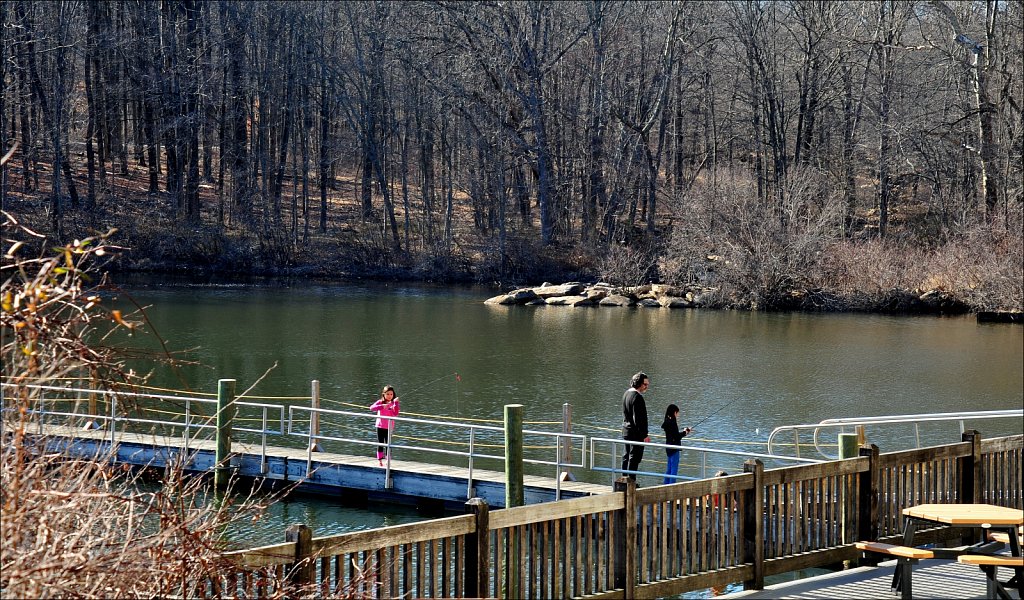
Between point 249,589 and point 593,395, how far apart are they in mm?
21784

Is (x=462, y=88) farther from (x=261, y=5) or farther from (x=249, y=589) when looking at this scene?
(x=249, y=589)

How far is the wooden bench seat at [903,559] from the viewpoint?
28.9 feet

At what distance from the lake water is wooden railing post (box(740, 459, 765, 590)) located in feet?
24.7

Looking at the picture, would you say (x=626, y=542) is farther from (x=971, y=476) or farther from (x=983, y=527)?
(x=971, y=476)

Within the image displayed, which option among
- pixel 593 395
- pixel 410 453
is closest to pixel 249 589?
pixel 410 453

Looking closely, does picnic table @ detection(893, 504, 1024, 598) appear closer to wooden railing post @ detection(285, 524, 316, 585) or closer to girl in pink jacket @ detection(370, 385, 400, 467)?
wooden railing post @ detection(285, 524, 316, 585)

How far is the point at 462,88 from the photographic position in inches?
2660

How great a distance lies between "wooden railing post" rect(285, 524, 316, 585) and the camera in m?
7.05

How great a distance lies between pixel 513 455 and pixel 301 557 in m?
8.44

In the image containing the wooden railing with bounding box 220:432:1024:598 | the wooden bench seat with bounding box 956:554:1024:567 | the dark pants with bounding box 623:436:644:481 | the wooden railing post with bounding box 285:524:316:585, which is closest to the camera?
the wooden railing post with bounding box 285:524:316:585

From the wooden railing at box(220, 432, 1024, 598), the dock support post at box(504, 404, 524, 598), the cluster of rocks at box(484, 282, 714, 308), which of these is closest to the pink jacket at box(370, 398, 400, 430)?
the dock support post at box(504, 404, 524, 598)

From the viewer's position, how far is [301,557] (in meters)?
7.07

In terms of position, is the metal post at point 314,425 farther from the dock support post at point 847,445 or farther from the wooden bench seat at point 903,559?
the wooden bench seat at point 903,559

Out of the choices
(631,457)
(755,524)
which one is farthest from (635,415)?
(755,524)
